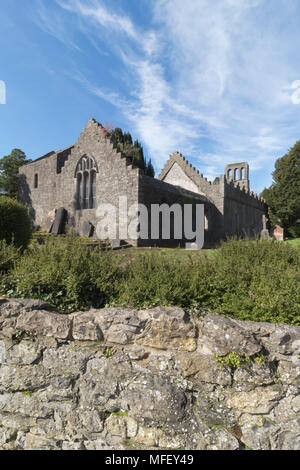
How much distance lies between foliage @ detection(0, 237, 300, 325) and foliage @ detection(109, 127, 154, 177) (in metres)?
35.6

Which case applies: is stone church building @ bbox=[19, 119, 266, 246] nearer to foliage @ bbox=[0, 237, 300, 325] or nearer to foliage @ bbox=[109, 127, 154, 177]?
foliage @ bbox=[0, 237, 300, 325]

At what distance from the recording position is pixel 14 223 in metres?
9.98

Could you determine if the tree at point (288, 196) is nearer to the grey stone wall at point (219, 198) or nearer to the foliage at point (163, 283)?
the grey stone wall at point (219, 198)

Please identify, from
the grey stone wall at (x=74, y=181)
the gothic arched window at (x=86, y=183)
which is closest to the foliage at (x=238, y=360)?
the grey stone wall at (x=74, y=181)

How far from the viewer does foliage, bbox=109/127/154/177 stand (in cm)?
3931

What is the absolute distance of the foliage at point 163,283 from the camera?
412 cm

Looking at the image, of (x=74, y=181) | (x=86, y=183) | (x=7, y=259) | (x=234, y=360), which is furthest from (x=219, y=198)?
(x=234, y=360)

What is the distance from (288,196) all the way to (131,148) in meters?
21.9

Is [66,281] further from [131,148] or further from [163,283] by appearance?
[131,148]

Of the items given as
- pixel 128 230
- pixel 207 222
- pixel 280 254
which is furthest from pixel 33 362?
pixel 207 222

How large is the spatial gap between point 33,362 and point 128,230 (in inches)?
515
